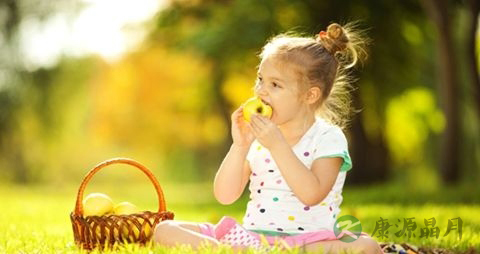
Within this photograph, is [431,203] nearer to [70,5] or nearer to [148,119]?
[70,5]

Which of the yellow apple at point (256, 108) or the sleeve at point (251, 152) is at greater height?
the yellow apple at point (256, 108)

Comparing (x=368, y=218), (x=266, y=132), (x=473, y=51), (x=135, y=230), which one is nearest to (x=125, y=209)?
(x=135, y=230)

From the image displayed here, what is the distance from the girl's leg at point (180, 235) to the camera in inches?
169

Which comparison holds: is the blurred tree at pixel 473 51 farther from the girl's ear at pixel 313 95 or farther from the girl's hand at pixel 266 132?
the girl's hand at pixel 266 132

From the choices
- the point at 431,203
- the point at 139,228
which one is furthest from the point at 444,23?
the point at 139,228

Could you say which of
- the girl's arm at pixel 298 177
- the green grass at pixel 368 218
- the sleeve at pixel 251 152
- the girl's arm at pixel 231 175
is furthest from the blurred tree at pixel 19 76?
the girl's arm at pixel 298 177

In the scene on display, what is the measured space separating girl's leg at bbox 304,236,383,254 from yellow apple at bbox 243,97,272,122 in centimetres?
74

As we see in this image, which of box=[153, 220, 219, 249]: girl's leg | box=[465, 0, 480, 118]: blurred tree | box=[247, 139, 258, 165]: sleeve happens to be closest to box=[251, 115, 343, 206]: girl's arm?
box=[247, 139, 258, 165]: sleeve

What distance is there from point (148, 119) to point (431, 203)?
21754 millimetres

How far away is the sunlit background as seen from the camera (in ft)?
43.9

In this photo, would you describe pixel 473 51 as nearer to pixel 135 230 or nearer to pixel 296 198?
pixel 296 198

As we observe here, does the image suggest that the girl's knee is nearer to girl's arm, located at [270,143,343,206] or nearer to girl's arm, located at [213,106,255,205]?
girl's arm, located at [270,143,343,206]

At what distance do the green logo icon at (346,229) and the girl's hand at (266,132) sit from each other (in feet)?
1.98

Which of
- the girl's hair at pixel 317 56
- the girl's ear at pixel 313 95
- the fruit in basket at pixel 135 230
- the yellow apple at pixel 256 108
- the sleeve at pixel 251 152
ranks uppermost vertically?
the girl's hair at pixel 317 56
